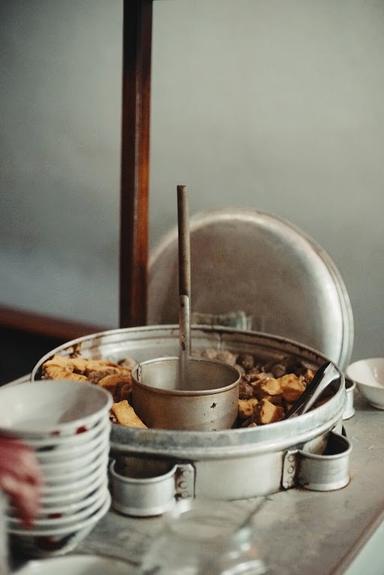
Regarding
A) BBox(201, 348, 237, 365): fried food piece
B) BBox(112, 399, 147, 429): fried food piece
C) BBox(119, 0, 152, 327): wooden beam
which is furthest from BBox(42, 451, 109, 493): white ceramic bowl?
BBox(119, 0, 152, 327): wooden beam

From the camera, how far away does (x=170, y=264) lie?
2.65 m

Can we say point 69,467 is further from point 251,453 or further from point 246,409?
point 246,409

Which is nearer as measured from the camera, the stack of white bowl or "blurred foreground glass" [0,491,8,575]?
"blurred foreground glass" [0,491,8,575]

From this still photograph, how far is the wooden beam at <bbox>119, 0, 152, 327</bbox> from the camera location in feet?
8.32

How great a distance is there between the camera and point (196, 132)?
441 centimetres

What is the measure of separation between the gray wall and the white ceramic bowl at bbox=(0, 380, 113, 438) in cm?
274

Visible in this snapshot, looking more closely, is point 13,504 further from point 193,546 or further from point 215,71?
point 215,71

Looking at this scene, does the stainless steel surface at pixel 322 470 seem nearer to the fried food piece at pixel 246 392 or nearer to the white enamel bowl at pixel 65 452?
the fried food piece at pixel 246 392

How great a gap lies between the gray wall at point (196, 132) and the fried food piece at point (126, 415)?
98.2 inches

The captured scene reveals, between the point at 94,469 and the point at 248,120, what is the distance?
3.12 meters

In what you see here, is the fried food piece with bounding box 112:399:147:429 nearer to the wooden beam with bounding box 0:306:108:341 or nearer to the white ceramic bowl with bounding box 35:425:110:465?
the white ceramic bowl with bounding box 35:425:110:465

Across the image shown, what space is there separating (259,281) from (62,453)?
1.33 meters

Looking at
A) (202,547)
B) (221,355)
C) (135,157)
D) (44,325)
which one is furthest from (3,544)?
(44,325)

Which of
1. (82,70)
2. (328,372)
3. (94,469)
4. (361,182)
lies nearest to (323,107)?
(361,182)
